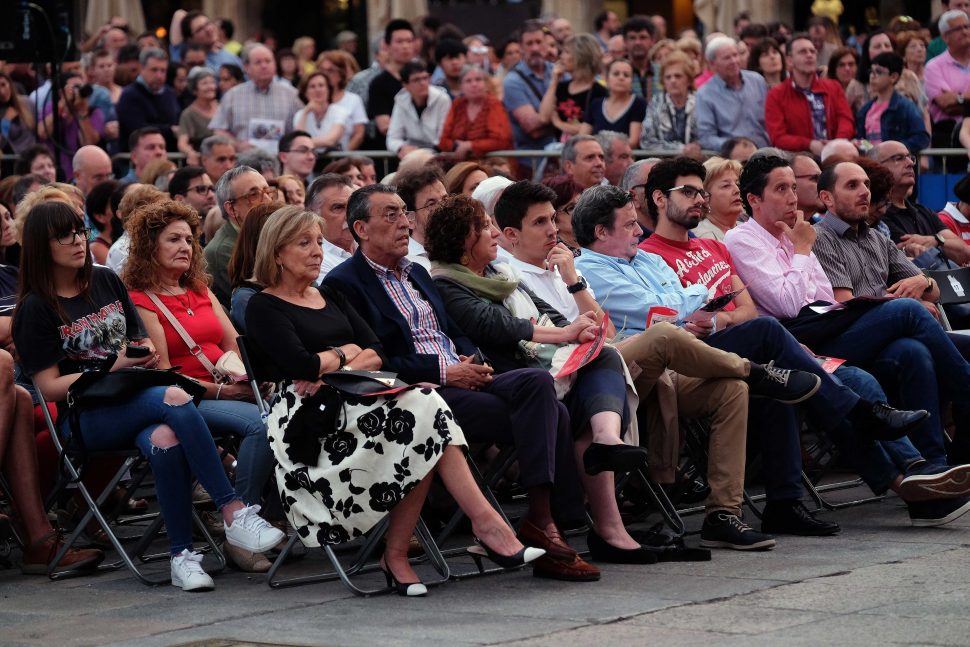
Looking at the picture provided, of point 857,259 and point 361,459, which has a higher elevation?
point 857,259

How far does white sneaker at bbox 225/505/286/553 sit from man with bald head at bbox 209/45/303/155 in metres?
8.44

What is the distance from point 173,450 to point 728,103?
8276 mm

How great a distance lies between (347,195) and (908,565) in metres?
3.79

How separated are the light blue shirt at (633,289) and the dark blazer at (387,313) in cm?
108

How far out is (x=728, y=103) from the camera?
14406 millimetres

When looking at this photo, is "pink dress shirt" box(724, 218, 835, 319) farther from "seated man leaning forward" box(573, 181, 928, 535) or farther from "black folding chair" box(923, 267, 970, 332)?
"black folding chair" box(923, 267, 970, 332)

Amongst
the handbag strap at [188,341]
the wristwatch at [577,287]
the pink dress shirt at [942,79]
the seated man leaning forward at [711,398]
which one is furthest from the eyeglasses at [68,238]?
the pink dress shirt at [942,79]

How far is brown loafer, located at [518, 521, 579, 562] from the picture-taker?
23.2ft

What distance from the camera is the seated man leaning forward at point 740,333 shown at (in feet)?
26.5

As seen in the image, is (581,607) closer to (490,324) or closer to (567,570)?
(567,570)

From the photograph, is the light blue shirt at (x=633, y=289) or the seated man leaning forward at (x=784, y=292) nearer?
the seated man leaning forward at (x=784, y=292)

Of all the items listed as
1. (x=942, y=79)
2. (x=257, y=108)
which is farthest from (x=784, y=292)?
(x=257, y=108)

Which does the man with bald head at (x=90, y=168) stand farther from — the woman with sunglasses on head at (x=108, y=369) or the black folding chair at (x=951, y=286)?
the black folding chair at (x=951, y=286)

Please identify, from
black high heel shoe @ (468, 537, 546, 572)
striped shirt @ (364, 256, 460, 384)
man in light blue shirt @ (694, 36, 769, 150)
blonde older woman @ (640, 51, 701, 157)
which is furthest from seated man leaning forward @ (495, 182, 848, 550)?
man in light blue shirt @ (694, 36, 769, 150)
